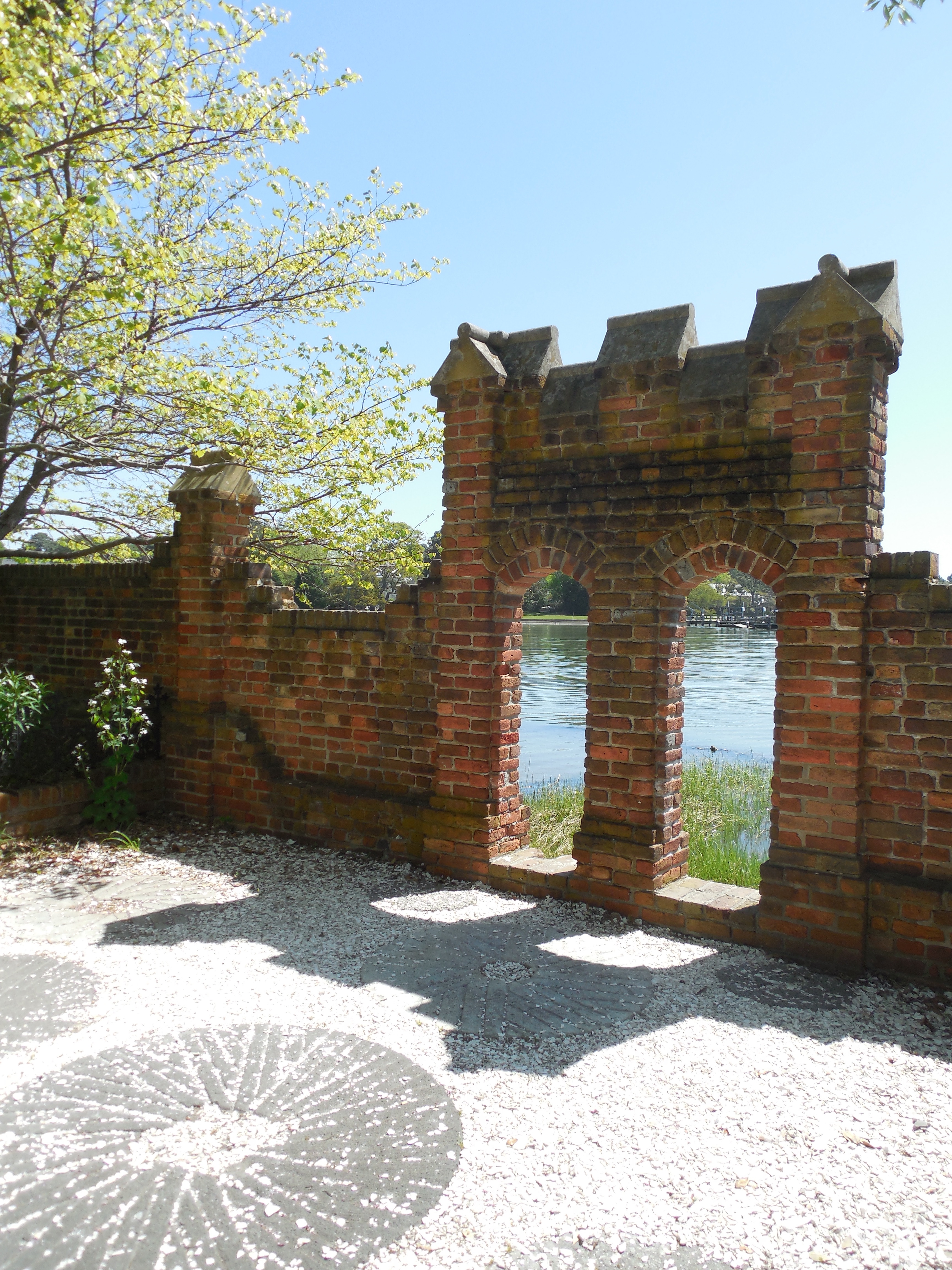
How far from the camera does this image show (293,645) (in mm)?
6488

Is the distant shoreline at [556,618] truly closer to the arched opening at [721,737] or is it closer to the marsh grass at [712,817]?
the arched opening at [721,737]

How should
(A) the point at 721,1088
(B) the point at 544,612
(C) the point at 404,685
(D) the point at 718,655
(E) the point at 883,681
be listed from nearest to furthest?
(A) the point at 721,1088 < (E) the point at 883,681 < (C) the point at 404,685 < (D) the point at 718,655 < (B) the point at 544,612

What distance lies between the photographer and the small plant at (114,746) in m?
6.49

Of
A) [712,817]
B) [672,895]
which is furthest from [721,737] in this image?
[672,895]

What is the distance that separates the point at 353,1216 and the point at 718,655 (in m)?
34.1

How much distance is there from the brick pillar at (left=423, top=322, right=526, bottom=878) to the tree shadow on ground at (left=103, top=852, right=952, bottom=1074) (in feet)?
1.49

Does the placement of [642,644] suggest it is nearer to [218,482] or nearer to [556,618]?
[218,482]

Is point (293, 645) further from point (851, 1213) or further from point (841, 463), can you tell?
point (851, 1213)

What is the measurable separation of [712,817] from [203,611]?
628cm

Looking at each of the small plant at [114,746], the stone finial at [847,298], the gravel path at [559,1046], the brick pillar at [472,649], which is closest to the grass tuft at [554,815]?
the brick pillar at [472,649]

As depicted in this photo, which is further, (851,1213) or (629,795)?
(629,795)

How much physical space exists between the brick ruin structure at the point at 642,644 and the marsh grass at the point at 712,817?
1806 mm

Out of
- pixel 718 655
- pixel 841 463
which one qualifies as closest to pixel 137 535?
pixel 841 463

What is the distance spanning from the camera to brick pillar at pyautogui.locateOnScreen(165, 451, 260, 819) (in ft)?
22.7
